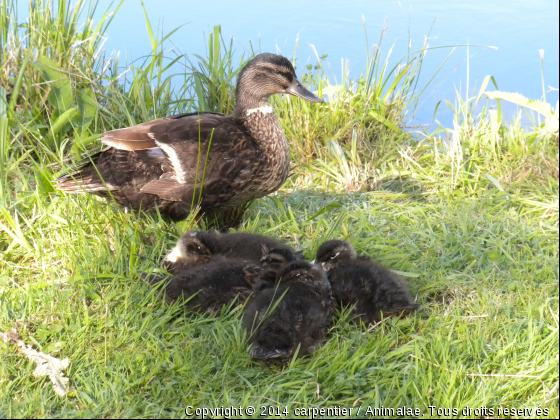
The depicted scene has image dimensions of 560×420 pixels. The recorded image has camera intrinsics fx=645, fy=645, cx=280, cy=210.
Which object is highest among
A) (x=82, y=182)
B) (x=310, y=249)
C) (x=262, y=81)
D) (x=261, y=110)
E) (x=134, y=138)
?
(x=262, y=81)

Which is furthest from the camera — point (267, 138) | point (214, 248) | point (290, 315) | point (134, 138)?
point (267, 138)

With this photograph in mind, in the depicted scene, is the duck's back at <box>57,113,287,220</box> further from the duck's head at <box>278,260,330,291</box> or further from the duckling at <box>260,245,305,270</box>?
the duck's head at <box>278,260,330,291</box>

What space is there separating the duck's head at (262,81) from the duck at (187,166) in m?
0.17

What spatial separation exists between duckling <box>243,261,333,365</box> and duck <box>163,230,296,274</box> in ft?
0.96

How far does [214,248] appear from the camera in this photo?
363cm

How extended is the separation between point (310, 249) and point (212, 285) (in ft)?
2.60

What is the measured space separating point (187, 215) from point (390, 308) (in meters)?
1.52

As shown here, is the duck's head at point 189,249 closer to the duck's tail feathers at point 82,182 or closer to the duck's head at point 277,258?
the duck's head at point 277,258

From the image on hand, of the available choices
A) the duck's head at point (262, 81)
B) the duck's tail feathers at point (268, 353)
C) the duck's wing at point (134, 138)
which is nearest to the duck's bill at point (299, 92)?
the duck's head at point (262, 81)

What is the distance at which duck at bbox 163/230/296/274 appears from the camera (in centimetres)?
349

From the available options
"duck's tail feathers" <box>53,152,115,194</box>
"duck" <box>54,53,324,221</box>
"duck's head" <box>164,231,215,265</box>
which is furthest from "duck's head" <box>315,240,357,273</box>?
"duck's tail feathers" <box>53,152,115,194</box>

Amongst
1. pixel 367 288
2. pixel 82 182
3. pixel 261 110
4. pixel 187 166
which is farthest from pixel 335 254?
pixel 82 182

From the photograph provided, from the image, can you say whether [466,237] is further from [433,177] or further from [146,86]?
[146,86]

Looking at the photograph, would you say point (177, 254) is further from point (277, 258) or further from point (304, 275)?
point (304, 275)
